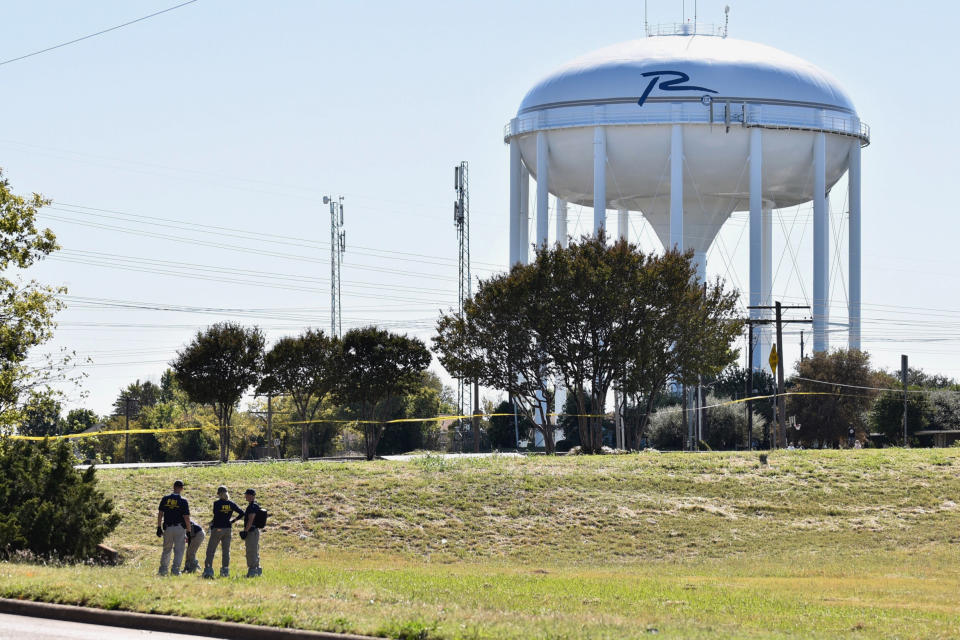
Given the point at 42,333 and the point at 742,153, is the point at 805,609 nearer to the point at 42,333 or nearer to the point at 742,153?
the point at 42,333

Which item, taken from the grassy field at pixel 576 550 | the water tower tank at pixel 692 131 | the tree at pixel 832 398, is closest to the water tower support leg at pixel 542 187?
the water tower tank at pixel 692 131

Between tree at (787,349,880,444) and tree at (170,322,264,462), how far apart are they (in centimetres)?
3353

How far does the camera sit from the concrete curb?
15.0 m

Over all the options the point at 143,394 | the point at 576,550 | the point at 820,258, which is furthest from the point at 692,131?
the point at 143,394

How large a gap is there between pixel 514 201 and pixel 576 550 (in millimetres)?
42428

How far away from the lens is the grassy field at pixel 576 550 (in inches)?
647

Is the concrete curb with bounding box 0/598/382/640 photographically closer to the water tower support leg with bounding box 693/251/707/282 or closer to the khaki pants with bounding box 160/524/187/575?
the khaki pants with bounding box 160/524/187/575

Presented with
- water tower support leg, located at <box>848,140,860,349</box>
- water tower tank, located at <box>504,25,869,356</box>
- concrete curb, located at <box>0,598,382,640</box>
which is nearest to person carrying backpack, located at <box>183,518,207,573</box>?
concrete curb, located at <box>0,598,382,640</box>

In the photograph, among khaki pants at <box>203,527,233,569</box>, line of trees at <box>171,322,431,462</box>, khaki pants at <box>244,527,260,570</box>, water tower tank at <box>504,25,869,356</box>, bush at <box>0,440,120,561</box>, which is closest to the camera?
khaki pants at <box>203,527,233,569</box>

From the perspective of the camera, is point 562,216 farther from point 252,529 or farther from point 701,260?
point 252,529

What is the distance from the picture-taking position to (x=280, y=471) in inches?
1582

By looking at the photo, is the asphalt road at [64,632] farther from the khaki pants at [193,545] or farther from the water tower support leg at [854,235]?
the water tower support leg at [854,235]

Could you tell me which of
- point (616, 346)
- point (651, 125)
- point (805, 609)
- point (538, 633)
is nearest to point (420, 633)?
point (538, 633)

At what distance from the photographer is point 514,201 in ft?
238
